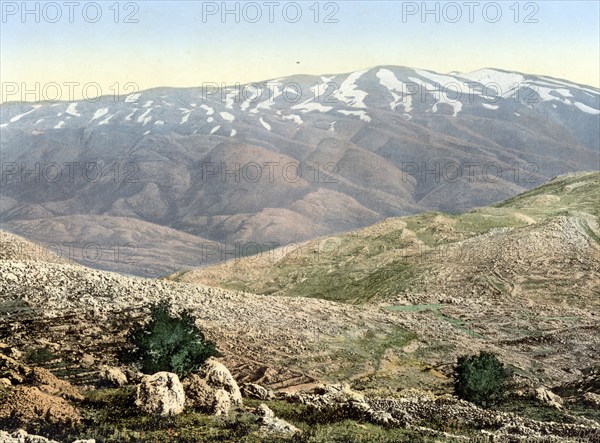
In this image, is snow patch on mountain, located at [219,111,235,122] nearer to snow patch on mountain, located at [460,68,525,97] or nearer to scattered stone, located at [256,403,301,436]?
snow patch on mountain, located at [460,68,525,97]

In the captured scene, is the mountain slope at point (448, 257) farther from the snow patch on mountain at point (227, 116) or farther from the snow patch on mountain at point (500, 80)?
the snow patch on mountain at point (500, 80)

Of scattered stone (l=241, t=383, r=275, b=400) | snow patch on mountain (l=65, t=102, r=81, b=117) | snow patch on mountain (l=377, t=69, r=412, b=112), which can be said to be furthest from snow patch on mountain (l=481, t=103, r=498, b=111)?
scattered stone (l=241, t=383, r=275, b=400)

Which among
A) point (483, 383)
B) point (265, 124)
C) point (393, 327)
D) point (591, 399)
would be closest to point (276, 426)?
point (483, 383)

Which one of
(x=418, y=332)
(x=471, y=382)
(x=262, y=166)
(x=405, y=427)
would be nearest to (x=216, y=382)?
(x=405, y=427)

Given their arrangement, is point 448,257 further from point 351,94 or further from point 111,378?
point 351,94

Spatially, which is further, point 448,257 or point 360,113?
point 360,113

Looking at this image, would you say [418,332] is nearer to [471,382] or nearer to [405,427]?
[471,382]

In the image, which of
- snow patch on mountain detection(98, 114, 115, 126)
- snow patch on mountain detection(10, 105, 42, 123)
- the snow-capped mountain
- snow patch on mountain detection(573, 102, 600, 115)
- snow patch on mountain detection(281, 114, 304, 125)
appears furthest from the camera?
snow patch on mountain detection(573, 102, 600, 115)
